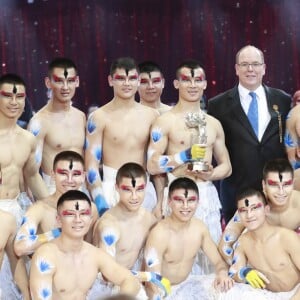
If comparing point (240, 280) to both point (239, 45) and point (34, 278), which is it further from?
point (239, 45)

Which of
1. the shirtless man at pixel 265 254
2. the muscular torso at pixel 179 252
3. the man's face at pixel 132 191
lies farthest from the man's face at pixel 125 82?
the shirtless man at pixel 265 254

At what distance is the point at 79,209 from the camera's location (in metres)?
4.45

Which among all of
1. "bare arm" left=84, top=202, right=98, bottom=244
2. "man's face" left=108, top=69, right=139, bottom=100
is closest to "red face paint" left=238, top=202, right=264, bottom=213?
"bare arm" left=84, top=202, right=98, bottom=244

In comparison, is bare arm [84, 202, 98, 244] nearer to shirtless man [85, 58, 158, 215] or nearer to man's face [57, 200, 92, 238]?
shirtless man [85, 58, 158, 215]

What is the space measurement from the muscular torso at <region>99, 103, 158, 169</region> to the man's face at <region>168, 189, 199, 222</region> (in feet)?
1.32

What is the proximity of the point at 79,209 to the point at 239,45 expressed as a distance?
113 inches

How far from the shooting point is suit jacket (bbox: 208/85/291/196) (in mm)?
5172

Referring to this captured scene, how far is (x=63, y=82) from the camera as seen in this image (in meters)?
5.09

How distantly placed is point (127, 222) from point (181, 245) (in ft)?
0.91

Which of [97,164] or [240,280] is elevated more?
[97,164]

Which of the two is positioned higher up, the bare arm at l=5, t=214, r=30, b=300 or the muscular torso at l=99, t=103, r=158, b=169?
the muscular torso at l=99, t=103, r=158, b=169

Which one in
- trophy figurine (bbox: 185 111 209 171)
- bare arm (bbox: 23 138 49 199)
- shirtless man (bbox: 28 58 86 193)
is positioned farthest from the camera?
shirtless man (bbox: 28 58 86 193)

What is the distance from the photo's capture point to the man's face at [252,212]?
4.65 meters

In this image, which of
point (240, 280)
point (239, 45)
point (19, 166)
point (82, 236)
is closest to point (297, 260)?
point (240, 280)
